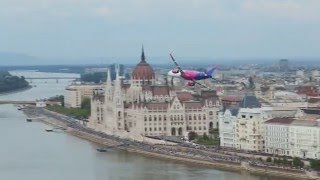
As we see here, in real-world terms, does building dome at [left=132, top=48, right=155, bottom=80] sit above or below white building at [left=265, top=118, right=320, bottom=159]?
above

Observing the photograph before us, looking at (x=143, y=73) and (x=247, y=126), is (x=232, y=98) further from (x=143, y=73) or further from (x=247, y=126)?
(x=247, y=126)

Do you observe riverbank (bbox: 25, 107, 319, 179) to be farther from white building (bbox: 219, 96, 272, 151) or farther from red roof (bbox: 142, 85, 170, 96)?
red roof (bbox: 142, 85, 170, 96)

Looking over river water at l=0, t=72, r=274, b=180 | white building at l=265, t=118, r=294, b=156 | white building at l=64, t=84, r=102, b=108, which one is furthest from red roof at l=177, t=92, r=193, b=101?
white building at l=64, t=84, r=102, b=108

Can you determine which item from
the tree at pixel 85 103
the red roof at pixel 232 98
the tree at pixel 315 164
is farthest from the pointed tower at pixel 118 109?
the tree at pixel 315 164

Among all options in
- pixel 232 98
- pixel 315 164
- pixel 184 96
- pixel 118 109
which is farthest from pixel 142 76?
pixel 315 164

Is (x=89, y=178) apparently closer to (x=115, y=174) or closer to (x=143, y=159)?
(x=115, y=174)

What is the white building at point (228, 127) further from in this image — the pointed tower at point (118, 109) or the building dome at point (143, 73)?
the building dome at point (143, 73)

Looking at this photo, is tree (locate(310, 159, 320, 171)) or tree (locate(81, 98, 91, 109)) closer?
tree (locate(310, 159, 320, 171))

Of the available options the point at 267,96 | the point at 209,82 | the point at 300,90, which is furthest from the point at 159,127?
the point at 209,82
